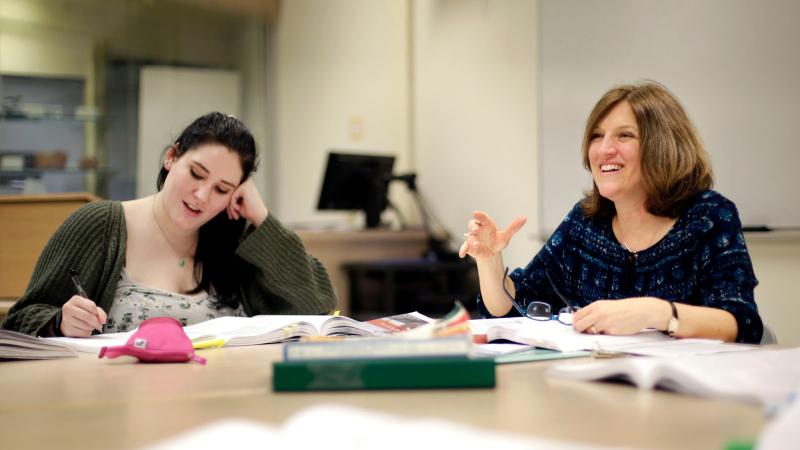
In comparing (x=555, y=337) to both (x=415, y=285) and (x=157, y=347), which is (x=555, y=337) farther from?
(x=415, y=285)

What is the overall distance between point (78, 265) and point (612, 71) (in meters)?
2.43

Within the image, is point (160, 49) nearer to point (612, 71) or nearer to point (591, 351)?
point (612, 71)

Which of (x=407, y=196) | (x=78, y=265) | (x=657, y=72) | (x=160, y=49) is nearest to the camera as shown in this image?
(x=78, y=265)

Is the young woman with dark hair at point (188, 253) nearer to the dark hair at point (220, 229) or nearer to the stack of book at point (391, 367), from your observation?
the dark hair at point (220, 229)

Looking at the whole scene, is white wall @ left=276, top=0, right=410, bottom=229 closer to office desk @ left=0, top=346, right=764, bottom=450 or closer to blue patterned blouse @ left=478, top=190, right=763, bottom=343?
blue patterned blouse @ left=478, top=190, right=763, bottom=343

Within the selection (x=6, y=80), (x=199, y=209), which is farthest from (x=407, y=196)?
(x=199, y=209)

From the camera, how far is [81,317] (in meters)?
1.51

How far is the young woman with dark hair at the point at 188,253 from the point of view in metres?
1.78

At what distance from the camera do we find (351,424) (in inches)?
27.1

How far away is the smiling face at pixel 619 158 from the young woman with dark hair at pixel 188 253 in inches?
30.3

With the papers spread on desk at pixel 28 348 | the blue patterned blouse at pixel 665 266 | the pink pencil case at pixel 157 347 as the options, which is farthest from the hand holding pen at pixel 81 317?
the blue patterned blouse at pixel 665 266

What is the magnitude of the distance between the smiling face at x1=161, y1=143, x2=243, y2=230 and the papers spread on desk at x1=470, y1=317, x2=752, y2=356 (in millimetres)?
730

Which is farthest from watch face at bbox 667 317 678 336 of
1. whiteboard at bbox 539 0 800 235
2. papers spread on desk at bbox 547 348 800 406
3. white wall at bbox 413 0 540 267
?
white wall at bbox 413 0 540 267

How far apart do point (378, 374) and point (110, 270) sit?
1.11m
